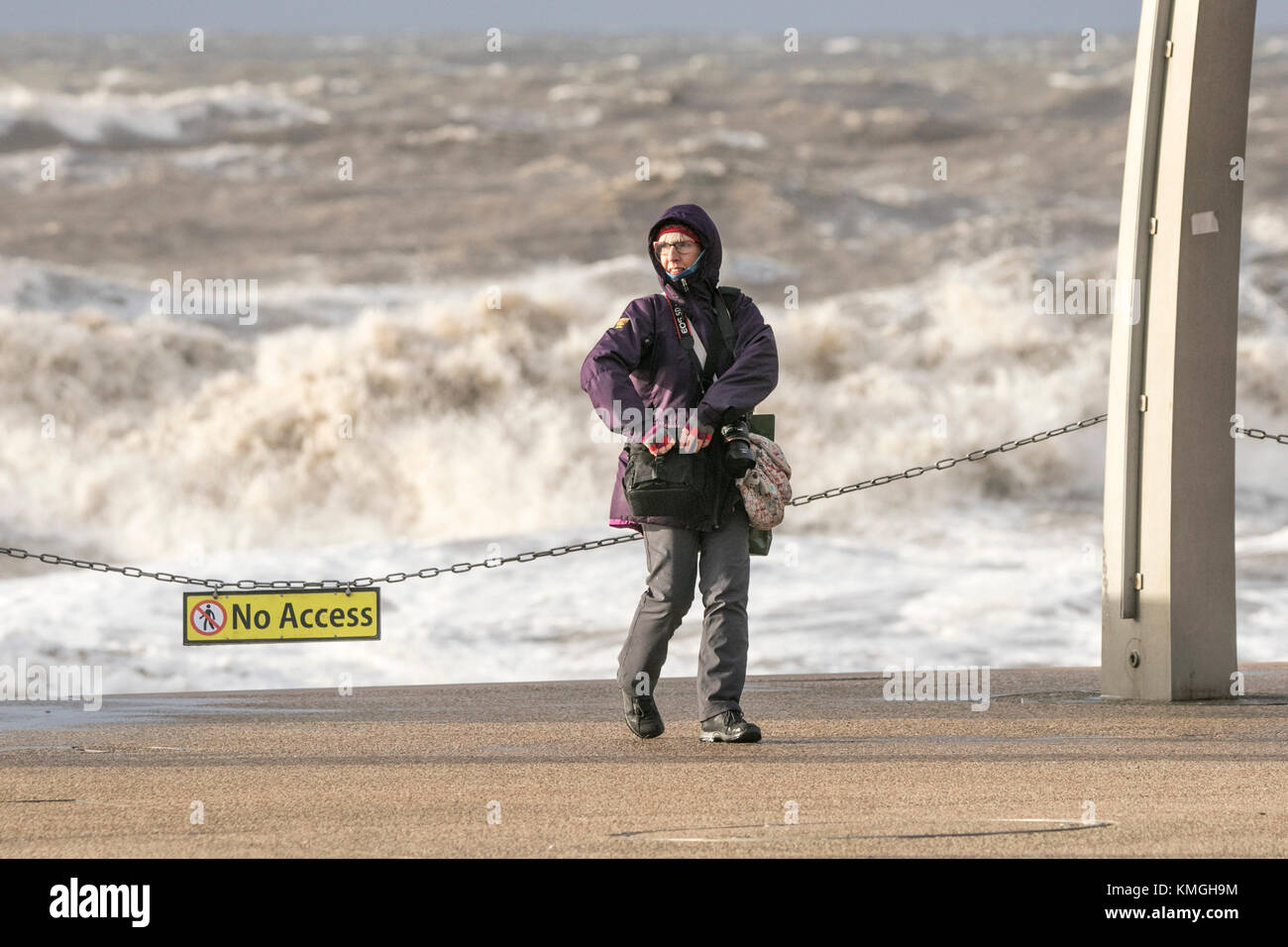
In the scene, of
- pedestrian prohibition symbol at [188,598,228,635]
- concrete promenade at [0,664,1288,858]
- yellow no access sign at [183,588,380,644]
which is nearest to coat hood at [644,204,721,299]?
concrete promenade at [0,664,1288,858]

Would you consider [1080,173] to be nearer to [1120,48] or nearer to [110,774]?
[1120,48]

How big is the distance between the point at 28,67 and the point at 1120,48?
95.3ft

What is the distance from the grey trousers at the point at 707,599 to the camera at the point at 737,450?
0.58 ft

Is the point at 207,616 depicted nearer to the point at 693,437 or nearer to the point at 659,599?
the point at 659,599

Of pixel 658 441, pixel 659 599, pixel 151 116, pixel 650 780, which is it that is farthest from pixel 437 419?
pixel 650 780

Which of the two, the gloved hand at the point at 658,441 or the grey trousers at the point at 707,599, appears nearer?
the gloved hand at the point at 658,441

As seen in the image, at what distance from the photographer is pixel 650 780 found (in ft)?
18.8

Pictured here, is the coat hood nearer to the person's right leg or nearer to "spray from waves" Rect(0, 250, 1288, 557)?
the person's right leg

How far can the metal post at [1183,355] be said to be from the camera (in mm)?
7832

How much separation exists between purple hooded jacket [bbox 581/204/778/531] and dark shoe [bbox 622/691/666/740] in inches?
25.0

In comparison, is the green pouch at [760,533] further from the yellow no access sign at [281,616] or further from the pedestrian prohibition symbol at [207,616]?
the pedestrian prohibition symbol at [207,616]

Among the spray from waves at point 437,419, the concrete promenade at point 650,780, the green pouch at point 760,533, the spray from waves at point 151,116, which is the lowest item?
the concrete promenade at point 650,780

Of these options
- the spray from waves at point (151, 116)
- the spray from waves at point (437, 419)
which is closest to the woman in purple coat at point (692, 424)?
the spray from waves at point (437, 419)

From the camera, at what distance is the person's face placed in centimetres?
670
